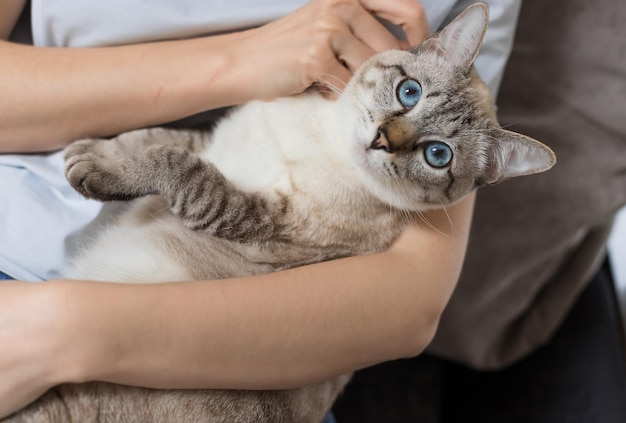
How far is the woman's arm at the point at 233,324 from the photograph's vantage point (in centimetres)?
107

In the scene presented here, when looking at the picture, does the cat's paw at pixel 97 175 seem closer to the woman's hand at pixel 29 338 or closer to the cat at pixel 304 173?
the cat at pixel 304 173

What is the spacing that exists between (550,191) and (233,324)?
1.23 meters

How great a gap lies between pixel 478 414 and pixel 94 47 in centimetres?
181

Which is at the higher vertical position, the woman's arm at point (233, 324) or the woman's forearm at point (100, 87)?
the woman's forearm at point (100, 87)

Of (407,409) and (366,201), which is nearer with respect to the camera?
(366,201)

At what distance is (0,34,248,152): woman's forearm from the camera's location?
128cm

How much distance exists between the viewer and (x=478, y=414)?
89.6 inches

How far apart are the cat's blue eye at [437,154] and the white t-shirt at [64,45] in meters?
0.34

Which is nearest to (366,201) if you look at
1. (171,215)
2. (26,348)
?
(171,215)

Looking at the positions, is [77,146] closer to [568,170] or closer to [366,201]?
[366,201]

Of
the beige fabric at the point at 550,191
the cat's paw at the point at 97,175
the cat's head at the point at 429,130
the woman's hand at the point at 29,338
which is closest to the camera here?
the woman's hand at the point at 29,338

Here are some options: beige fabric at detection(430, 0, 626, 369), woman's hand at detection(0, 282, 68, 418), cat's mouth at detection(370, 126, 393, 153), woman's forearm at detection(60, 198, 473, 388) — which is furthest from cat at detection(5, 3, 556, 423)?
beige fabric at detection(430, 0, 626, 369)

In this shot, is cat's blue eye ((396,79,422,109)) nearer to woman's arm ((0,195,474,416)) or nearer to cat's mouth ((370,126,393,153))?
cat's mouth ((370,126,393,153))

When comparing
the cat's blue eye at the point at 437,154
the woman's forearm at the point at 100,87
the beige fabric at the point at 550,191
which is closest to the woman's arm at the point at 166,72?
the woman's forearm at the point at 100,87
